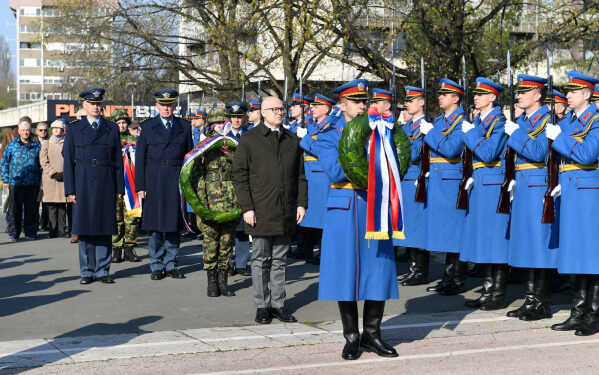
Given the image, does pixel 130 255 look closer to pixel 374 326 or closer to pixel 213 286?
pixel 213 286

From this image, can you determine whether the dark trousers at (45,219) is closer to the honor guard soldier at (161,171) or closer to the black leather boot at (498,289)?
the honor guard soldier at (161,171)

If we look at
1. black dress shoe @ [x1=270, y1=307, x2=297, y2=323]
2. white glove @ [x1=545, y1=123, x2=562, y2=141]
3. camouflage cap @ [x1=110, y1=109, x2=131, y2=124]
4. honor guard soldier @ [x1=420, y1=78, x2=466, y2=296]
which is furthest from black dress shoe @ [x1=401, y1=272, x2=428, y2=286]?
camouflage cap @ [x1=110, y1=109, x2=131, y2=124]

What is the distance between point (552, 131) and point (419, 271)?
3153mm

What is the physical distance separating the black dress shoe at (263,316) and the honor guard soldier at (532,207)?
7.37ft

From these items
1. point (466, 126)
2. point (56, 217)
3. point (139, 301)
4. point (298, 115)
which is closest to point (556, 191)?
point (466, 126)

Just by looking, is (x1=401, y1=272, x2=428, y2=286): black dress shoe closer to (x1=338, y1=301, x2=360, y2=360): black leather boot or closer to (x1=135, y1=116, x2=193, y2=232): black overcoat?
(x1=135, y1=116, x2=193, y2=232): black overcoat

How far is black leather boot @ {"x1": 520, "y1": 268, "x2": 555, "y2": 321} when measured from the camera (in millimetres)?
8578

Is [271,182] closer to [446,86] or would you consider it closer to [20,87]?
[446,86]

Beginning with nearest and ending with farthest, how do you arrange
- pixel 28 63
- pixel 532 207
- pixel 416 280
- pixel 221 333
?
1. pixel 221 333
2. pixel 532 207
3. pixel 416 280
4. pixel 28 63

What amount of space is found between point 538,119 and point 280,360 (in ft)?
11.3

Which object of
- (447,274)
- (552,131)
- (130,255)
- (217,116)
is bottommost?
(130,255)

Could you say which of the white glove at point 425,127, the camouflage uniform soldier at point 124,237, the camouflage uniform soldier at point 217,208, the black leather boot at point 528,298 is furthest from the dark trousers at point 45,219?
the black leather boot at point 528,298

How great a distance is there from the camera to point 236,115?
11250 millimetres

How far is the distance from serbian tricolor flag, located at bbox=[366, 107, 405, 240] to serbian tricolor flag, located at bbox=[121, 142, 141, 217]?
652 centimetres
